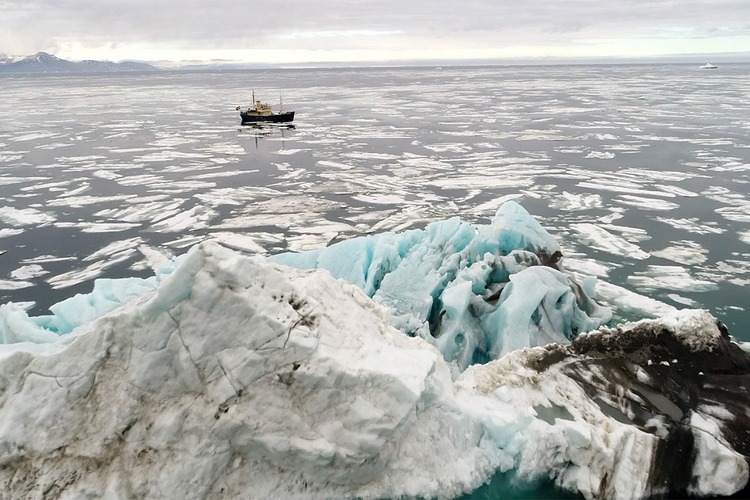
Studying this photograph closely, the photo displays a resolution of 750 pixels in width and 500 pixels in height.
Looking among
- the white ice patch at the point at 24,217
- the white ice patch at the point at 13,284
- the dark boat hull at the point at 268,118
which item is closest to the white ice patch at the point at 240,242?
the white ice patch at the point at 13,284

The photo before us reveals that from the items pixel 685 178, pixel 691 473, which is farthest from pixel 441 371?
pixel 685 178

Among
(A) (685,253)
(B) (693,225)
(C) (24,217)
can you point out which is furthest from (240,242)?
(B) (693,225)

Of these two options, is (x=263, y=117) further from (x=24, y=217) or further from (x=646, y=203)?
(x=646, y=203)

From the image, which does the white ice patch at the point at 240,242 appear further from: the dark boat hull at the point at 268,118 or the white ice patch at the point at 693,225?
the dark boat hull at the point at 268,118

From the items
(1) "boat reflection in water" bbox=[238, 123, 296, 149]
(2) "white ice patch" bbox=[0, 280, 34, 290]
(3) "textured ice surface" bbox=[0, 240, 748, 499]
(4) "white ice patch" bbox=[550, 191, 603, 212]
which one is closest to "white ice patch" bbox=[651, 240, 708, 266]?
(4) "white ice patch" bbox=[550, 191, 603, 212]

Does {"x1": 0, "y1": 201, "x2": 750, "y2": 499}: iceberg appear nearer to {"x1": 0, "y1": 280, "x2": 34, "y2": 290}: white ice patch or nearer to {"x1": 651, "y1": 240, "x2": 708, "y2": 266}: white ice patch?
{"x1": 0, "y1": 280, "x2": 34, "y2": 290}: white ice patch

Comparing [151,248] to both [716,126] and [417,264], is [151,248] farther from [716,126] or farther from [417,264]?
[716,126]

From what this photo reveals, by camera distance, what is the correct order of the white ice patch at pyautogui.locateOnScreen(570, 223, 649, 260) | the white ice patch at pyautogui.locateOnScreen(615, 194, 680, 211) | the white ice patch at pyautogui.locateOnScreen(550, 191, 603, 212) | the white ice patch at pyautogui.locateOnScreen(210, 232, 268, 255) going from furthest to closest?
the white ice patch at pyautogui.locateOnScreen(550, 191, 603, 212)
the white ice patch at pyautogui.locateOnScreen(615, 194, 680, 211)
the white ice patch at pyautogui.locateOnScreen(210, 232, 268, 255)
the white ice patch at pyautogui.locateOnScreen(570, 223, 649, 260)
